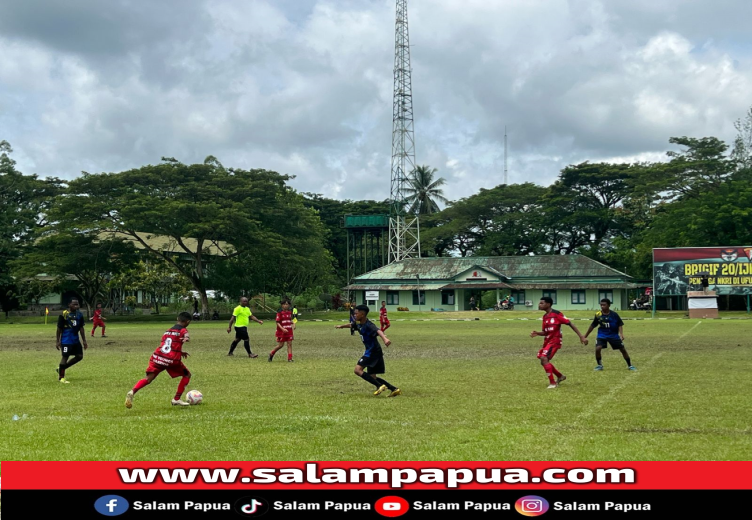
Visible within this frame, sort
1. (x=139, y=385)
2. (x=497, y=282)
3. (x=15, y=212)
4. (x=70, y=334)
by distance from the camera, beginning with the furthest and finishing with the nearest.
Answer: (x=497, y=282) < (x=15, y=212) < (x=70, y=334) < (x=139, y=385)

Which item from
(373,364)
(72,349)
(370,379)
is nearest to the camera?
(370,379)

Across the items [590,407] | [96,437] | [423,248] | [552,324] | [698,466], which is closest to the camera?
[698,466]

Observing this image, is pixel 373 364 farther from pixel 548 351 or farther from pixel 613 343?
pixel 613 343

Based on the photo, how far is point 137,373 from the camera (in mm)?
17562

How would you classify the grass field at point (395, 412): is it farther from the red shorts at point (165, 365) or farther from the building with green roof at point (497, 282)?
the building with green roof at point (497, 282)

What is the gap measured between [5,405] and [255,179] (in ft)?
166

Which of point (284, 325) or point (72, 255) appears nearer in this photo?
point (284, 325)

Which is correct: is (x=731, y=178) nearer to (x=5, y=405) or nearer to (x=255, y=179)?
(x=255, y=179)

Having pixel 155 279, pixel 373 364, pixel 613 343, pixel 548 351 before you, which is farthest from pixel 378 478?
pixel 155 279
